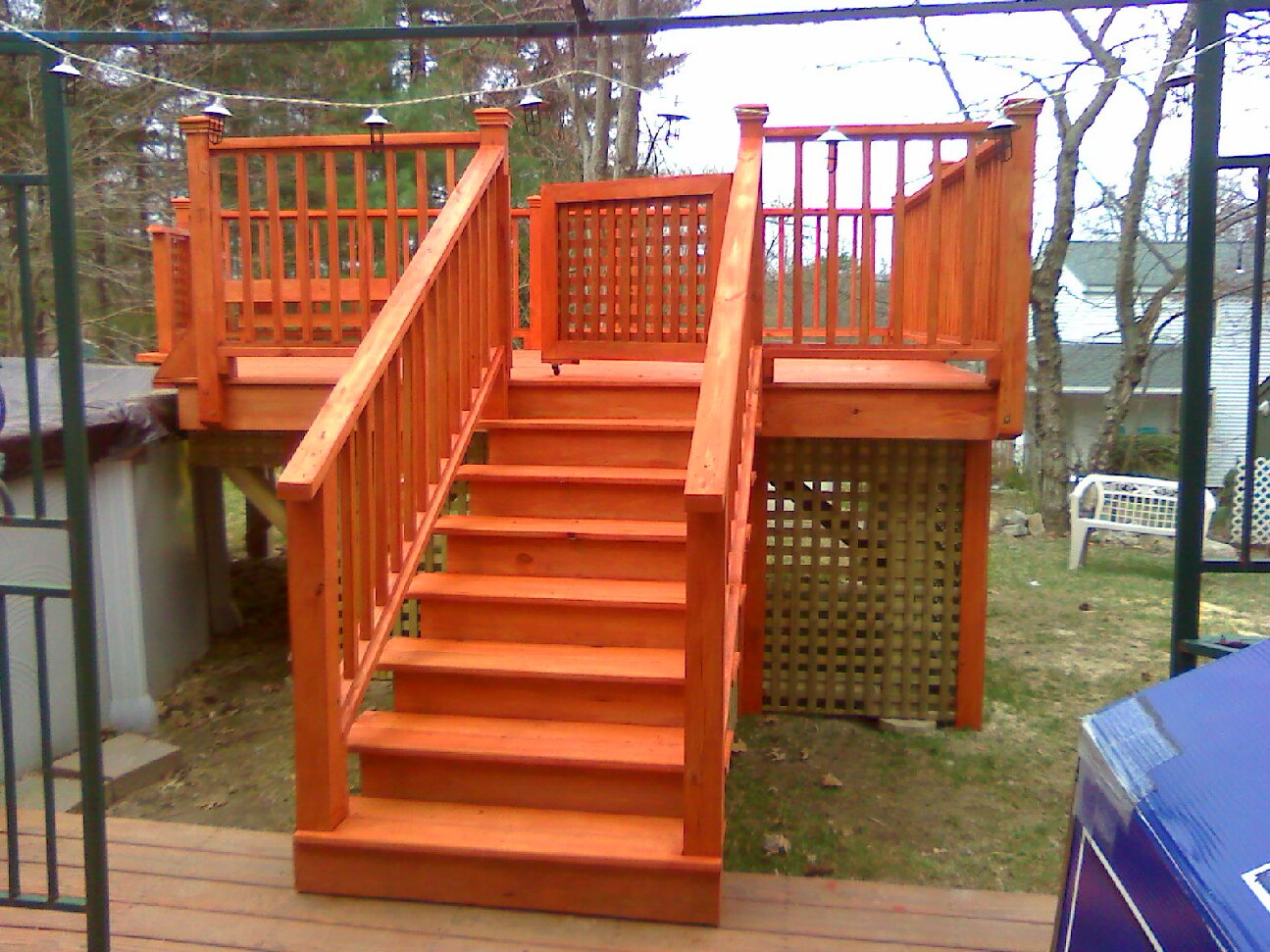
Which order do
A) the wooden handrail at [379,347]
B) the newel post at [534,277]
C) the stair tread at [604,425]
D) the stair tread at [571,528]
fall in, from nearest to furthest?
the wooden handrail at [379,347], the stair tread at [571,528], the stair tread at [604,425], the newel post at [534,277]

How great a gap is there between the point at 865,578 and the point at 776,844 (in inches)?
65.8

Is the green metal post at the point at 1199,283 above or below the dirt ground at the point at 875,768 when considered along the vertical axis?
above

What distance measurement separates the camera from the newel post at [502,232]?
4.23m

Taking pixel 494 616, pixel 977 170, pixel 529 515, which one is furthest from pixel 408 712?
pixel 977 170

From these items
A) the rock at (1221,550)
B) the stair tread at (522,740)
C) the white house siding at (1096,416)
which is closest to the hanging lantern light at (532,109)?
the stair tread at (522,740)

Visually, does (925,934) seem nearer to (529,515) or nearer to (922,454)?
(529,515)

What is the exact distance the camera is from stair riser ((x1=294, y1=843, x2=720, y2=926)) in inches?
105

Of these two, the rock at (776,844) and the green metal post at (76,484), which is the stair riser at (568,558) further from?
the green metal post at (76,484)

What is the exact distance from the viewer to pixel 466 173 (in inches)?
159

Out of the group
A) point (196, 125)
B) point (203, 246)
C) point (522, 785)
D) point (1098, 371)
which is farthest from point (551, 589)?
point (1098, 371)

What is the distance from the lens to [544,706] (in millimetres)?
3266

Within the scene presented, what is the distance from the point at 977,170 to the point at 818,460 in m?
1.54

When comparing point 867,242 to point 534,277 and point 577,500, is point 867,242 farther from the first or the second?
point 534,277

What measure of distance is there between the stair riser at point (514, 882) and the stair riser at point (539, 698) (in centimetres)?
59
